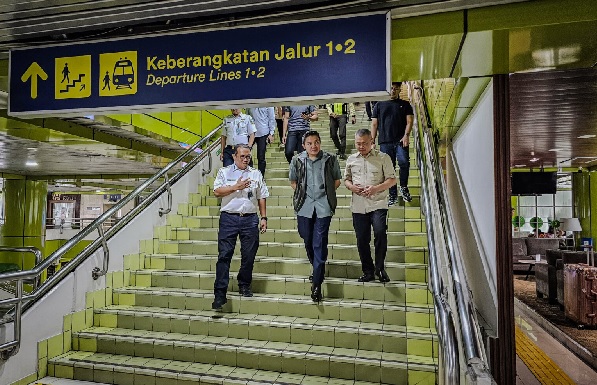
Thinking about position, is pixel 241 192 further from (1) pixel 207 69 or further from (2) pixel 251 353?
(1) pixel 207 69

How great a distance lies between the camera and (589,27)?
9.77 feet

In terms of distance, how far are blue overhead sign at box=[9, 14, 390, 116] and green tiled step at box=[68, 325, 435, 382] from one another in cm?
232

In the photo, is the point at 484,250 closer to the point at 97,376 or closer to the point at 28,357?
the point at 97,376

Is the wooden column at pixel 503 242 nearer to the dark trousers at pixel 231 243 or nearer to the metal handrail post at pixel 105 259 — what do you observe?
the dark trousers at pixel 231 243

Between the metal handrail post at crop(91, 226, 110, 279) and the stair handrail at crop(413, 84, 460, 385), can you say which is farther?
the metal handrail post at crop(91, 226, 110, 279)

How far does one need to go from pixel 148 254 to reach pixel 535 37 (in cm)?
510

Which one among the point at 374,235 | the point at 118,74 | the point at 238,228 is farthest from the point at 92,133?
the point at 374,235

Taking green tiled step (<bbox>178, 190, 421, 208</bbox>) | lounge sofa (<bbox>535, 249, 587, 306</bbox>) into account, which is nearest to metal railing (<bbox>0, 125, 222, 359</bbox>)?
green tiled step (<bbox>178, 190, 421, 208</bbox>)

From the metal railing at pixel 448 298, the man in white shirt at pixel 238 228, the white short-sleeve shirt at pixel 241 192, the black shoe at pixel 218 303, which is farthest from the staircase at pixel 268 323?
the white short-sleeve shirt at pixel 241 192

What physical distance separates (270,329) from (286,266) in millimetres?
1082

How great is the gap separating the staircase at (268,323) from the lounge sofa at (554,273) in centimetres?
547

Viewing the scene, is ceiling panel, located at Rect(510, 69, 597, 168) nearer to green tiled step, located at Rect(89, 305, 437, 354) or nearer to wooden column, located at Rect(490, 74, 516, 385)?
wooden column, located at Rect(490, 74, 516, 385)

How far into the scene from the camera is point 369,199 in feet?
16.1

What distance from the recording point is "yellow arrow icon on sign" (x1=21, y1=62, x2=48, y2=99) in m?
3.58
